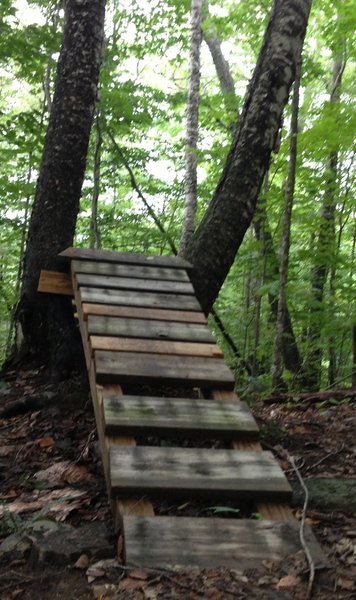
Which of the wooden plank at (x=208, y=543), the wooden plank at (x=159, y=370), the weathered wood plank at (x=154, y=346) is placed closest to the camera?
the wooden plank at (x=208, y=543)

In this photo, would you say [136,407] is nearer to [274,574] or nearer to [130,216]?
[274,574]

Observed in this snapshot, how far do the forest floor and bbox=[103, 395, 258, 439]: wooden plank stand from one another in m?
0.47

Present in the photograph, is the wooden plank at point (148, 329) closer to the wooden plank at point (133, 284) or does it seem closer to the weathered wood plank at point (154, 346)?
the weathered wood plank at point (154, 346)

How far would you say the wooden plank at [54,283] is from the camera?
4879mm

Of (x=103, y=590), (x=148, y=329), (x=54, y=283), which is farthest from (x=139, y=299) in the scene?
(x=103, y=590)

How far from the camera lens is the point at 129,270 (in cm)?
496

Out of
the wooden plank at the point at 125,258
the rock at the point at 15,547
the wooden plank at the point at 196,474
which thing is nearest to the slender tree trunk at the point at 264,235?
the wooden plank at the point at 125,258

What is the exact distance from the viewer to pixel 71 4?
18.0 ft

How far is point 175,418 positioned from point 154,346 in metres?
0.82

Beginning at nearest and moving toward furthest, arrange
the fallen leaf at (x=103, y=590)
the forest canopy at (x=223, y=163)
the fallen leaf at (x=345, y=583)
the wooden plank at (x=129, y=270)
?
the fallen leaf at (x=103, y=590)
the fallen leaf at (x=345, y=583)
the wooden plank at (x=129, y=270)
the forest canopy at (x=223, y=163)

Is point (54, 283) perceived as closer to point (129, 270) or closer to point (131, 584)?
point (129, 270)

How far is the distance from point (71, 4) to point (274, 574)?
5460 millimetres

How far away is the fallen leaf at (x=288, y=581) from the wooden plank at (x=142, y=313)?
A: 7.51 ft

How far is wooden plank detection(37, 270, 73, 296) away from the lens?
16.0 ft
